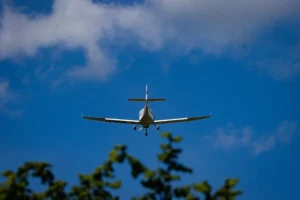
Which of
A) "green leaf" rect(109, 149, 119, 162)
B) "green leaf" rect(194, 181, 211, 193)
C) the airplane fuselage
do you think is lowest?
"green leaf" rect(194, 181, 211, 193)

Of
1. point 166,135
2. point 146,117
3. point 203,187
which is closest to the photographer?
point 203,187

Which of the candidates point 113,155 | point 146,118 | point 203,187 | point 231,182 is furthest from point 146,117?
point 203,187

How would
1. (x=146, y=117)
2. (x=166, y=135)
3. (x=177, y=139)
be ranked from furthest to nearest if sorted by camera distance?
1. (x=146, y=117)
2. (x=166, y=135)
3. (x=177, y=139)

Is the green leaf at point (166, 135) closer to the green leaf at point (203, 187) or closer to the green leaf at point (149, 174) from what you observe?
the green leaf at point (149, 174)

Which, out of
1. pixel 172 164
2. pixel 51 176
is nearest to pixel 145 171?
pixel 172 164

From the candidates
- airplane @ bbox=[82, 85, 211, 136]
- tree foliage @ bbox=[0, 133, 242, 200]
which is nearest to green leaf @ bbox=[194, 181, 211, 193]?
tree foliage @ bbox=[0, 133, 242, 200]

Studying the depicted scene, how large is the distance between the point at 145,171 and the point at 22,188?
192 inches

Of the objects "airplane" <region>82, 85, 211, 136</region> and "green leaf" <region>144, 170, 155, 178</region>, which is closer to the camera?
"green leaf" <region>144, 170, 155, 178</region>

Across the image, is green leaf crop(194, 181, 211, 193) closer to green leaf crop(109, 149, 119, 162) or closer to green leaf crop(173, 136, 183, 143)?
green leaf crop(173, 136, 183, 143)

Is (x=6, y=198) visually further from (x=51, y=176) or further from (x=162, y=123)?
(x=162, y=123)

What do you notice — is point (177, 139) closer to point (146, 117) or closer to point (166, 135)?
point (166, 135)

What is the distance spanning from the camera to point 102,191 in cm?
1942

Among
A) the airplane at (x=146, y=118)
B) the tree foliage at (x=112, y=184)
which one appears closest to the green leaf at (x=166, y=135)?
the tree foliage at (x=112, y=184)

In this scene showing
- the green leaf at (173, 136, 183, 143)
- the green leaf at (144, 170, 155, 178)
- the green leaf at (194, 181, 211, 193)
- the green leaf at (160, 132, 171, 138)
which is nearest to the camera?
the green leaf at (194, 181, 211, 193)
